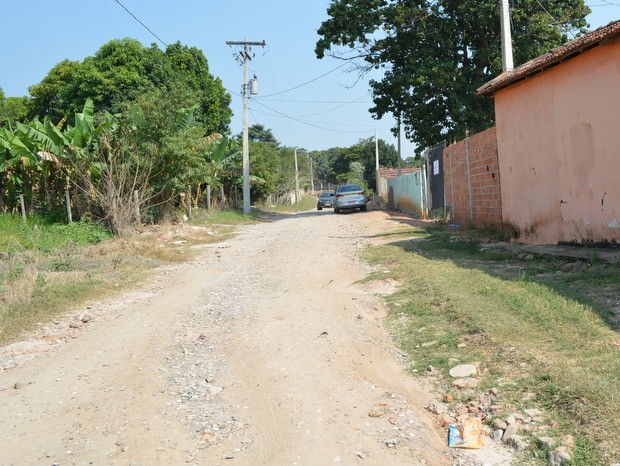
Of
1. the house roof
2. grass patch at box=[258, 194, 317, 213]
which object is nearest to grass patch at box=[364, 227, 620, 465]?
the house roof

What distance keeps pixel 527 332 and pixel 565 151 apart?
586 cm

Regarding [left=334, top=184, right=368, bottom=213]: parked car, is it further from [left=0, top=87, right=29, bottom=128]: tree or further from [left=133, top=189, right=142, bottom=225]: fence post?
[left=0, top=87, right=29, bottom=128]: tree

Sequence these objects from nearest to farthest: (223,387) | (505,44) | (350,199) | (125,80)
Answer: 1. (223,387)
2. (505,44)
3. (350,199)
4. (125,80)

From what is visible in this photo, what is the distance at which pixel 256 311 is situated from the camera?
28.9 ft

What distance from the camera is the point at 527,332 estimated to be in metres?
6.43

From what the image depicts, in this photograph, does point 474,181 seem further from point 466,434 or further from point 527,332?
point 466,434

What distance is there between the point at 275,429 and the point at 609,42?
8110mm

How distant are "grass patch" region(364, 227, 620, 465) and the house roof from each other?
3.35 m

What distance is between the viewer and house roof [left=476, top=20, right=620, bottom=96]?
9664 mm

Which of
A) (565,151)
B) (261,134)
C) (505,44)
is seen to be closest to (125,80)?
(505,44)

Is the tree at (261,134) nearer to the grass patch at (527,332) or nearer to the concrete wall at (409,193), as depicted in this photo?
the concrete wall at (409,193)

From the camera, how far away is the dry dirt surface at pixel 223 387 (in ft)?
15.2

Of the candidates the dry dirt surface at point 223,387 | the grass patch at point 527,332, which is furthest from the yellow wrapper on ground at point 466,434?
the grass patch at point 527,332

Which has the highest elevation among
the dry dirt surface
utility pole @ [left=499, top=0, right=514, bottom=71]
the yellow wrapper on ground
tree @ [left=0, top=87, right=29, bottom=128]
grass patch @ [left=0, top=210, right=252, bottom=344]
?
tree @ [left=0, top=87, right=29, bottom=128]
